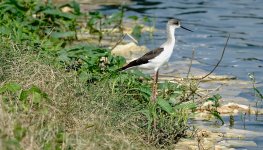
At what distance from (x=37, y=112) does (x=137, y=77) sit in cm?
251

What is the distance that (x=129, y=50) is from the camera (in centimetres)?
1207

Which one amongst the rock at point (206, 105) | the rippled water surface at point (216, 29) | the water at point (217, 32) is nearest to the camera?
the rock at point (206, 105)

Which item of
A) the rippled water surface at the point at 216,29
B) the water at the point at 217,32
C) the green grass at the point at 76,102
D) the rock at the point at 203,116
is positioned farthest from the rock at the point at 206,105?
the rippled water surface at the point at 216,29

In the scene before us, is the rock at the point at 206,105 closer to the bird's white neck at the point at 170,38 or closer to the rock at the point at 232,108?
the rock at the point at 232,108

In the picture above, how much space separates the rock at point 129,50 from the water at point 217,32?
50 centimetres

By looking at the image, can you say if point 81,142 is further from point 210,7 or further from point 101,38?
point 210,7

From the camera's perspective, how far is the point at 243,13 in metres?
15.4

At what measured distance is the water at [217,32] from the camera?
11616 mm

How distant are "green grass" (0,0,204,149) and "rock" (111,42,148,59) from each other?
8.36 feet

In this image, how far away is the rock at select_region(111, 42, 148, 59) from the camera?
11.8 metres

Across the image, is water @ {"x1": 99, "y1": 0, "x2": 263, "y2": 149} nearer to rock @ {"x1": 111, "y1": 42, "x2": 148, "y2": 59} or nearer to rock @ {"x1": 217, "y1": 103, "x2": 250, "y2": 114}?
rock @ {"x1": 217, "y1": 103, "x2": 250, "y2": 114}

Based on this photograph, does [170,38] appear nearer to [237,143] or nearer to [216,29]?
[237,143]

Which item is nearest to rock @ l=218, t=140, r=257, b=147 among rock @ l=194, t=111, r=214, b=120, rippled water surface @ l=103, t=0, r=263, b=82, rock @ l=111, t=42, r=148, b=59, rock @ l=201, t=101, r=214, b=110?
rock @ l=194, t=111, r=214, b=120

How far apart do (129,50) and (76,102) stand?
16.6 feet
